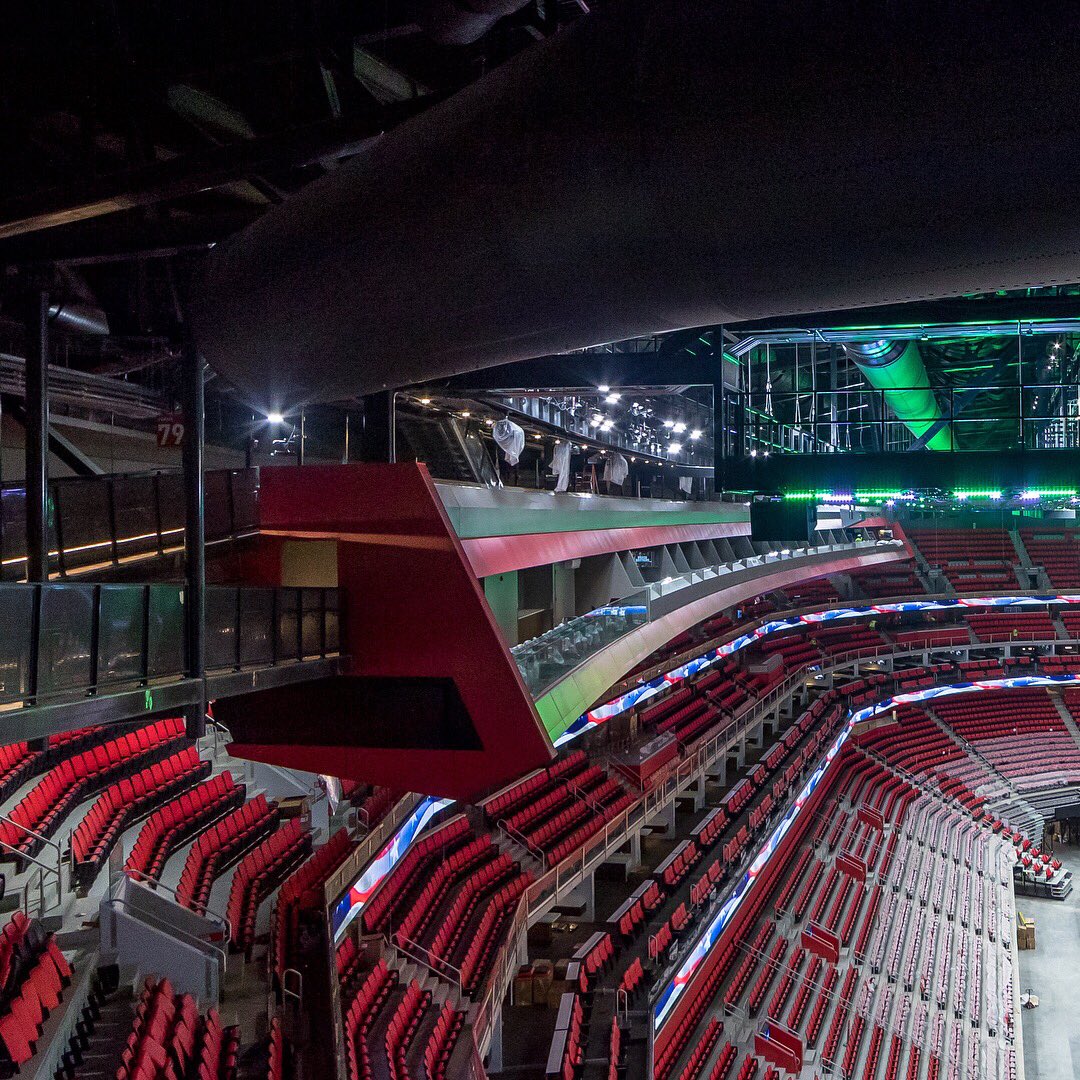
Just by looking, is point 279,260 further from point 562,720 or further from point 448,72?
point 562,720

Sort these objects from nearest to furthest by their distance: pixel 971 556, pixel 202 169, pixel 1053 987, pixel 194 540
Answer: pixel 202 169, pixel 194 540, pixel 1053 987, pixel 971 556

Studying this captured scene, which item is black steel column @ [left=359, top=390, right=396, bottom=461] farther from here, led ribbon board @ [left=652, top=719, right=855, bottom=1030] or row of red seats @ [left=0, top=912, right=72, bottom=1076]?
led ribbon board @ [left=652, top=719, right=855, bottom=1030]

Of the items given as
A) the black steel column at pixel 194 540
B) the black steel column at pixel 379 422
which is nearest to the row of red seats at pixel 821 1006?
the black steel column at pixel 379 422

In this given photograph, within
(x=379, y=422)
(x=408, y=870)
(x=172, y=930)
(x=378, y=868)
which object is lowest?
(x=408, y=870)

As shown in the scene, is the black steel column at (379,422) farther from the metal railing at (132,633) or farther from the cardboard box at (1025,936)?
the cardboard box at (1025,936)

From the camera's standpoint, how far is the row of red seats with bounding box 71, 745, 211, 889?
816 centimetres

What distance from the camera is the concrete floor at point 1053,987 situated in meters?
16.0

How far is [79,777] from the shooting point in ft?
32.7

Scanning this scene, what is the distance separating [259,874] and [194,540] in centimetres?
526

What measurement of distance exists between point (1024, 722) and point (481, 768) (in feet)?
101

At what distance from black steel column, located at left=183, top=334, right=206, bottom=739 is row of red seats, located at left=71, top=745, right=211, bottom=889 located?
2.94 m

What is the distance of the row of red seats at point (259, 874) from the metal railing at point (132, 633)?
331cm

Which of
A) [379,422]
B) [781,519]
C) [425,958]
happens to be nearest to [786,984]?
[425,958]

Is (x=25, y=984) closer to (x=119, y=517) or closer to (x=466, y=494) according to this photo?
(x=119, y=517)
